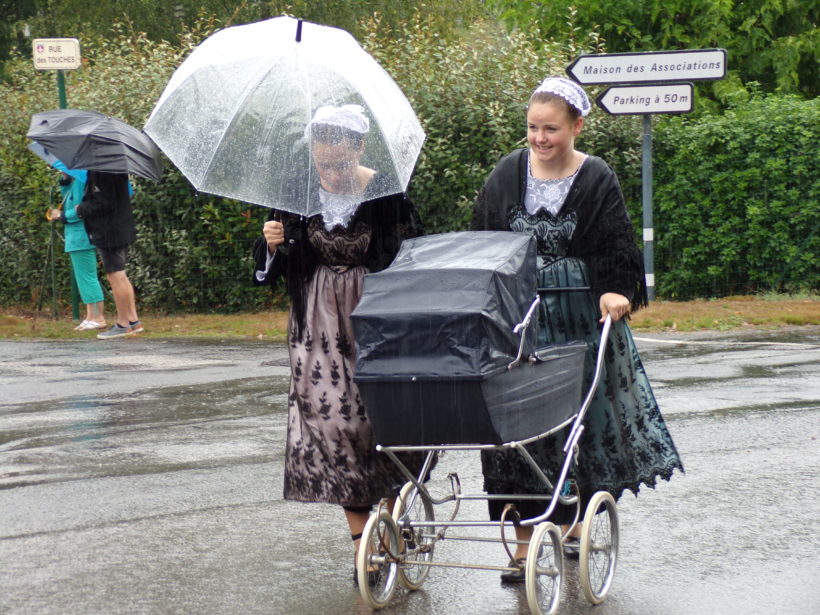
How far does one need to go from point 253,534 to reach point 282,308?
10.4 m

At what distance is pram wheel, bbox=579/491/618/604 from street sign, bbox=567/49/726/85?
8.28 metres

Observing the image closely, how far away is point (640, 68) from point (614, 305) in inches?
335

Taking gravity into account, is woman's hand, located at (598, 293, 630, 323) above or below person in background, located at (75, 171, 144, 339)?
below

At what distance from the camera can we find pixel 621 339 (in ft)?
16.4

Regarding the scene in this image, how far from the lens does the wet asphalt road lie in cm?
482

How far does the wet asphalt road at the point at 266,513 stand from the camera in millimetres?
4820

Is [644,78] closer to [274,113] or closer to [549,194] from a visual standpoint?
[549,194]

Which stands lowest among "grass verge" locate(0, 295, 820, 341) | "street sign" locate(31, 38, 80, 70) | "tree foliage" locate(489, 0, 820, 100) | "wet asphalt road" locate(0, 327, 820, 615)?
"wet asphalt road" locate(0, 327, 820, 615)

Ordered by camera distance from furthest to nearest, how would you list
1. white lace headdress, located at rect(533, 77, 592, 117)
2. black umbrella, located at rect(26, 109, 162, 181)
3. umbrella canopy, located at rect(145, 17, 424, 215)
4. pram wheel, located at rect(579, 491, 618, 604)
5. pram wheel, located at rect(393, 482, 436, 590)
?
black umbrella, located at rect(26, 109, 162, 181), umbrella canopy, located at rect(145, 17, 424, 215), white lace headdress, located at rect(533, 77, 592, 117), pram wheel, located at rect(393, 482, 436, 590), pram wheel, located at rect(579, 491, 618, 604)

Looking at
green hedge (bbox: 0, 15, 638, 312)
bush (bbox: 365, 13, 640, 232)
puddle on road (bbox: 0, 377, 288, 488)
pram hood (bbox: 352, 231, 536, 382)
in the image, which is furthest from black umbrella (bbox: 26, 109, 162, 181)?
pram hood (bbox: 352, 231, 536, 382)

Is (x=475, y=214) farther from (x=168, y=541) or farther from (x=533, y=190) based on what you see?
(x=168, y=541)

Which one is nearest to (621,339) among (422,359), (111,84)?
(422,359)

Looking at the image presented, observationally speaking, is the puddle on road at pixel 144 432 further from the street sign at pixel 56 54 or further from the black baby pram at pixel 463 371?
the street sign at pixel 56 54

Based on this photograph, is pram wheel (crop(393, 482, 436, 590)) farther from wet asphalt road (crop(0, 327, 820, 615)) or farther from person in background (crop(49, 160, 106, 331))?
person in background (crop(49, 160, 106, 331))
